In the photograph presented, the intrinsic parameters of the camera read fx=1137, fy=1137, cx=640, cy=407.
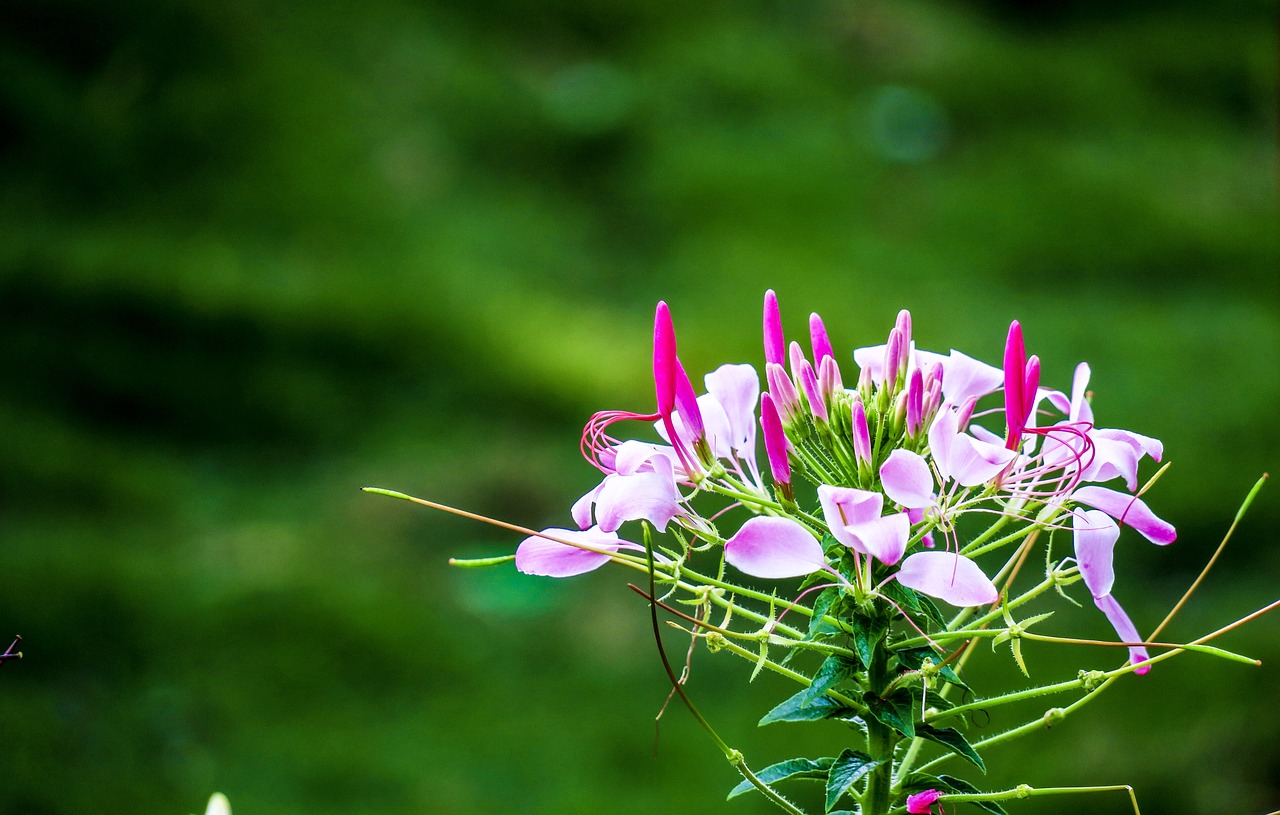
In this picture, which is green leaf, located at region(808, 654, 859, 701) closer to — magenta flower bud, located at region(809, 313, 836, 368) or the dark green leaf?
the dark green leaf

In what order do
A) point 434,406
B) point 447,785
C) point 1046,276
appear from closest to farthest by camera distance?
1. point 447,785
2. point 434,406
3. point 1046,276

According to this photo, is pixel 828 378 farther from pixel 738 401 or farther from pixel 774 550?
pixel 774 550

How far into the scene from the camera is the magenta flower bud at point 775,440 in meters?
1.09

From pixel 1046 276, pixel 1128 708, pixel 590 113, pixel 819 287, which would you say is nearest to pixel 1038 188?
pixel 1046 276

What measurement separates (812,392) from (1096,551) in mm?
323

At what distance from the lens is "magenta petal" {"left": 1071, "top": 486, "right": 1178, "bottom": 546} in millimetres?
1071

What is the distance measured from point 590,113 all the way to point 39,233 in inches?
112

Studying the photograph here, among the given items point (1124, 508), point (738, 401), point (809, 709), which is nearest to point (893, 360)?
point (738, 401)

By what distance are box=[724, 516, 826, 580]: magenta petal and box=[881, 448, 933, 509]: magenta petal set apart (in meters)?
0.08

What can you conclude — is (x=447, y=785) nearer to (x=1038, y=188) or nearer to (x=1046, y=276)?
(x=1046, y=276)

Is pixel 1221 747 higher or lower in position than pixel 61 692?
lower

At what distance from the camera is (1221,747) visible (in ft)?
12.1

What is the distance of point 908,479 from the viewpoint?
99 centimetres

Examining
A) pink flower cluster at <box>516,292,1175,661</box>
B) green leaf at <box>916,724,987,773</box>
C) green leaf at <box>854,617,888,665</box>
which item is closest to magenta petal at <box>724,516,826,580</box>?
pink flower cluster at <box>516,292,1175,661</box>
